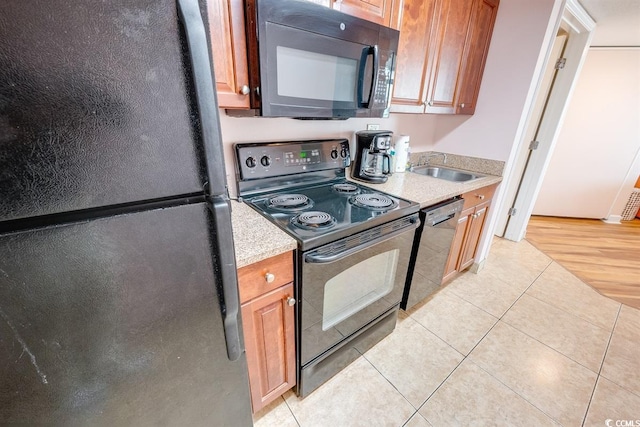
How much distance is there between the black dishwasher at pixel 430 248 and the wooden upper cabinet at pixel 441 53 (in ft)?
2.16

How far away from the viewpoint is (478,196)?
1900mm

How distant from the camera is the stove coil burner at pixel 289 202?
120 cm

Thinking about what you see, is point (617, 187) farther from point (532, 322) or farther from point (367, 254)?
point (367, 254)

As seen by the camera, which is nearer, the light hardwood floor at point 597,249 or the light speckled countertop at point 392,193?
the light speckled countertop at point 392,193

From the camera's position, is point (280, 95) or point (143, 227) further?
point (280, 95)

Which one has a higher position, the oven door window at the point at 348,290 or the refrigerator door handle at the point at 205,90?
the refrigerator door handle at the point at 205,90

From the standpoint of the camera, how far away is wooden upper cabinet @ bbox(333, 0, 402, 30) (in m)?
1.10

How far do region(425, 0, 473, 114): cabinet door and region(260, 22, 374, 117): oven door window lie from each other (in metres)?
0.72

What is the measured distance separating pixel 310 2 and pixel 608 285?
3268mm

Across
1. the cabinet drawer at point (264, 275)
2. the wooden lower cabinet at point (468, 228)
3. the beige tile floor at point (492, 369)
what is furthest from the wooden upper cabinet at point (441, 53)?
the beige tile floor at point (492, 369)

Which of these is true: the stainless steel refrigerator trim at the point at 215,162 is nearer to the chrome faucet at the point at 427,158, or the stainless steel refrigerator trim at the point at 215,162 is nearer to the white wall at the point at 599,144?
the chrome faucet at the point at 427,158

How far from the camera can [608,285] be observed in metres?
2.29

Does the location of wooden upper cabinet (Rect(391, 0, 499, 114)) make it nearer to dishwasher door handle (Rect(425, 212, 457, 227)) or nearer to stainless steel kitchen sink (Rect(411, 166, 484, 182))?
stainless steel kitchen sink (Rect(411, 166, 484, 182))

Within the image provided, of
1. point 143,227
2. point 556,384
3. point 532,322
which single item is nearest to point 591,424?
point 556,384
